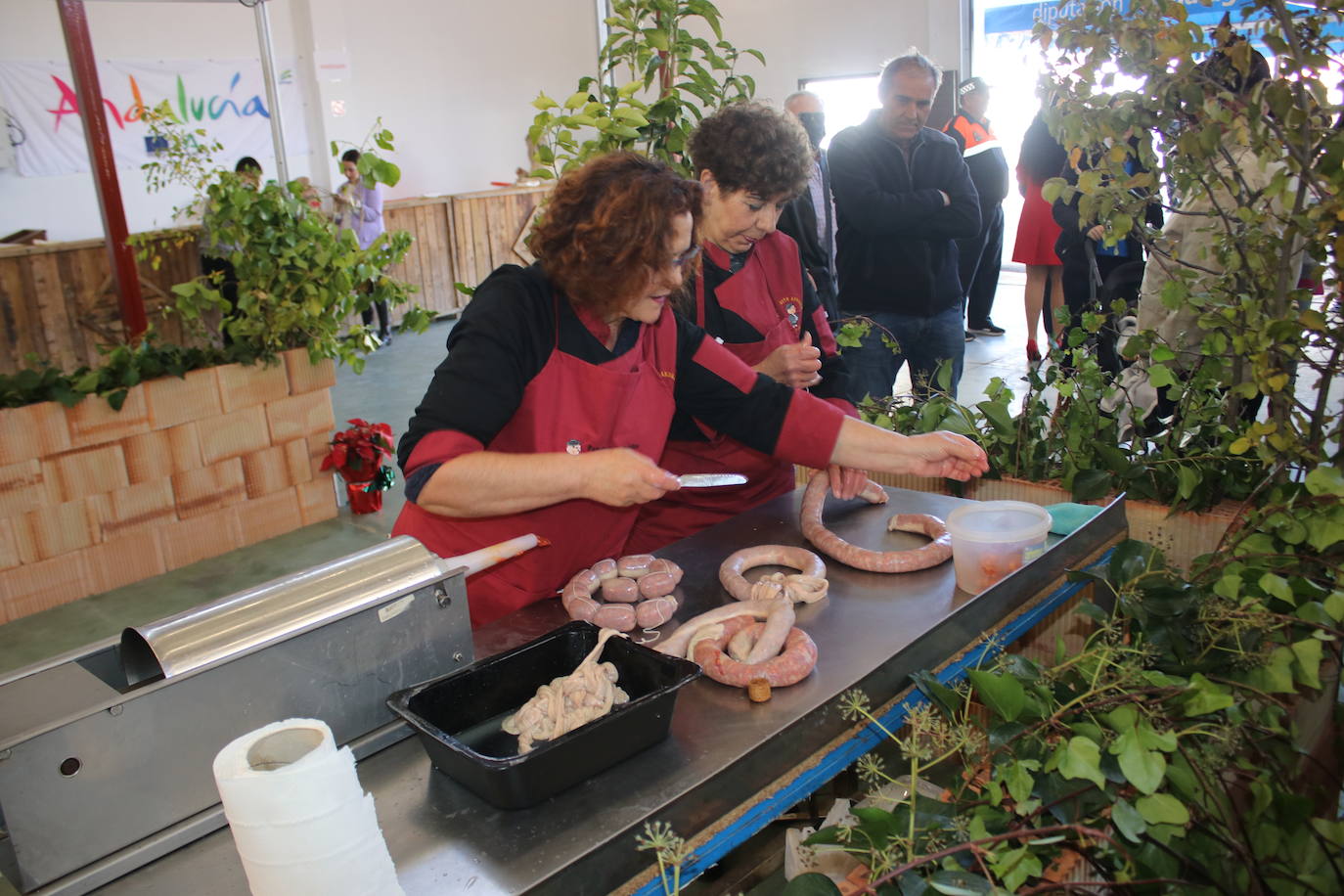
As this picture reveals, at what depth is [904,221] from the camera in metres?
4.57

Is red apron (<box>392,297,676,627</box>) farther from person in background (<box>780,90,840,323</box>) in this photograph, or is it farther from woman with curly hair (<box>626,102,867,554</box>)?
person in background (<box>780,90,840,323</box>)

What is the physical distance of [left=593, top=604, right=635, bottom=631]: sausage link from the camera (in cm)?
194

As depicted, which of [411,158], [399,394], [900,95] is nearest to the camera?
[900,95]

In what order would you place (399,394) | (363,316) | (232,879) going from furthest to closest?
1. (363,316)
2. (399,394)
3. (232,879)

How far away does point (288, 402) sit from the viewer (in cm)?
509

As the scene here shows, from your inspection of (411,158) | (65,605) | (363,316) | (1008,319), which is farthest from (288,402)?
(411,158)

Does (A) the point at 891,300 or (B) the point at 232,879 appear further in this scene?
(A) the point at 891,300

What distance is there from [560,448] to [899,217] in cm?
290

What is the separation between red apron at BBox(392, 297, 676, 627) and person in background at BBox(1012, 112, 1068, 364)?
15.1 feet

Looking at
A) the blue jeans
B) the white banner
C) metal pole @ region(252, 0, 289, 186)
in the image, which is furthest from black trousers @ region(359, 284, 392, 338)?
the blue jeans

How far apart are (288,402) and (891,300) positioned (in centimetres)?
292

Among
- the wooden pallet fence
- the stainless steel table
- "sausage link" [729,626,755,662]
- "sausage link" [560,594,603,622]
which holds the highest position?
"sausage link" [560,594,603,622]

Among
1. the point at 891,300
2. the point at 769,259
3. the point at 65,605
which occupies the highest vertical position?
the point at 769,259

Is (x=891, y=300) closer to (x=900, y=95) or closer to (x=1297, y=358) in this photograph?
(x=900, y=95)
